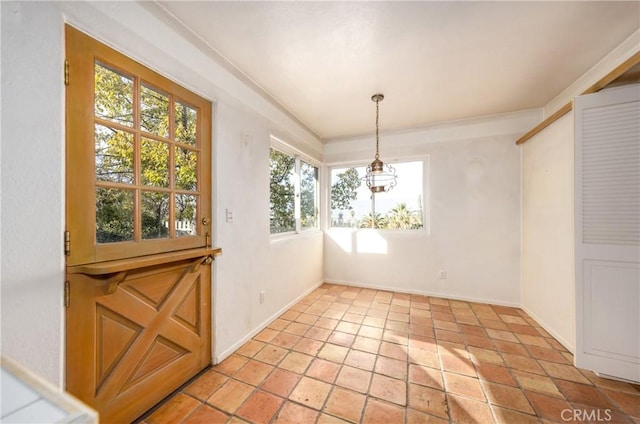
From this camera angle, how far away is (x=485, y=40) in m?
1.80

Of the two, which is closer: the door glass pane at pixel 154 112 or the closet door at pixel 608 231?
the door glass pane at pixel 154 112

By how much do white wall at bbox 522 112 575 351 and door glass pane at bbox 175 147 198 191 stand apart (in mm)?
3179

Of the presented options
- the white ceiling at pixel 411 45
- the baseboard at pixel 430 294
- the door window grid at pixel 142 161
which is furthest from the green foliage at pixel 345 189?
the door window grid at pixel 142 161

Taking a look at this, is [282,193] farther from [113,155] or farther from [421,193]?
[421,193]

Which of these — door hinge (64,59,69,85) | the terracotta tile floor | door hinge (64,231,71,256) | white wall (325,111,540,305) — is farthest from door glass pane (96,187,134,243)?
white wall (325,111,540,305)

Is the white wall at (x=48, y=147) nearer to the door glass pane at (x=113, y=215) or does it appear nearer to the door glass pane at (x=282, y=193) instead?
the door glass pane at (x=113, y=215)

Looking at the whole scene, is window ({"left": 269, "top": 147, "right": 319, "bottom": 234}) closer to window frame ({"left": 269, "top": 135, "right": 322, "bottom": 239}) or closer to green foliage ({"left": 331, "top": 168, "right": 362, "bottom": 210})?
window frame ({"left": 269, "top": 135, "right": 322, "bottom": 239})

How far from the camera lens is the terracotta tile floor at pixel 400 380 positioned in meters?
1.50

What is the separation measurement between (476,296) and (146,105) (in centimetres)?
423

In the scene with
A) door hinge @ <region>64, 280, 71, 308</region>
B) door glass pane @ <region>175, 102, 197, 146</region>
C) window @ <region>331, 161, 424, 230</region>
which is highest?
door glass pane @ <region>175, 102, 197, 146</region>

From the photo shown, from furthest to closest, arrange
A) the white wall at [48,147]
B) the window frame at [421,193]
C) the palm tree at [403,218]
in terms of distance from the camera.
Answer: the palm tree at [403,218] → the window frame at [421,193] → the white wall at [48,147]

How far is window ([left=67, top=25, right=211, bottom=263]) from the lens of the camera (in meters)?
1.23
